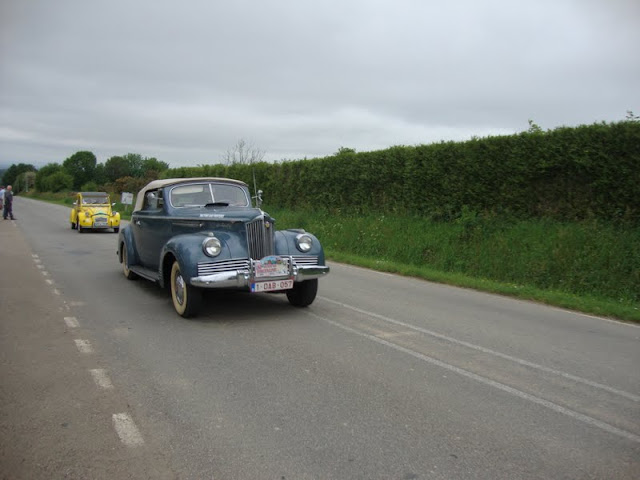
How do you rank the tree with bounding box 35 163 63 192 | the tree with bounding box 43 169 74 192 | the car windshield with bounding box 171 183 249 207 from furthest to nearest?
the tree with bounding box 35 163 63 192
the tree with bounding box 43 169 74 192
the car windshield with bounding box 171 183 249 207

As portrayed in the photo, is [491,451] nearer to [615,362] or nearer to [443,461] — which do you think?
[443,461]

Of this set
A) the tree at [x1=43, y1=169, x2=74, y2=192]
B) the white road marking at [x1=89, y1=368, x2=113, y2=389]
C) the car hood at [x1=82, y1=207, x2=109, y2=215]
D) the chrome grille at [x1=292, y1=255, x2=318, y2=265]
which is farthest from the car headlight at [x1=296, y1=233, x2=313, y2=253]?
the tree at [x1=43, y1=169, x2=74, y2=192]

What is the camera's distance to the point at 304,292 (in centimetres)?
782

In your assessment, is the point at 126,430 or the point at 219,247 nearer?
the point at 126,430

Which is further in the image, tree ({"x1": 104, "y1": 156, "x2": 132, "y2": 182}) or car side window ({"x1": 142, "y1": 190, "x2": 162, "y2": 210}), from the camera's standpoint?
tree ({"x1": 104, "y1": 156, "x2": 132, "y2": 182})

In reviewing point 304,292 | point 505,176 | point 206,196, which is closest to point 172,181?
point 206,196

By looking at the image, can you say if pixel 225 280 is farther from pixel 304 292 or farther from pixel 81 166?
pixel 81 166

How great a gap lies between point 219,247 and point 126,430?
3.51 meters

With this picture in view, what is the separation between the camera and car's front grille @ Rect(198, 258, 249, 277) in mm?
6812

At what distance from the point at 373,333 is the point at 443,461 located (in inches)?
124

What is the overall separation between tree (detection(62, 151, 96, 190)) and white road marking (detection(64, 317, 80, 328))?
14339 cm

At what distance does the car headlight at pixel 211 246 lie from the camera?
22.7ft

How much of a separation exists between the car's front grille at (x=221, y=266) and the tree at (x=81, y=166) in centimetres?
14430

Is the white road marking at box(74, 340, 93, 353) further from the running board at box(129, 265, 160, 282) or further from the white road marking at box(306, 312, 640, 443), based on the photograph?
the white road marking at box(306, 312, 640, 443)
